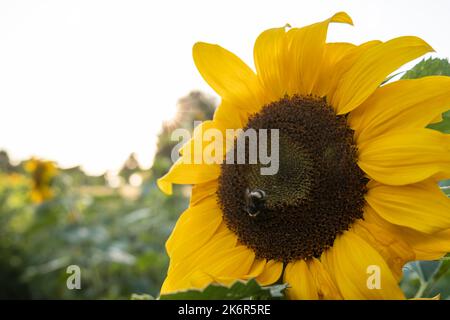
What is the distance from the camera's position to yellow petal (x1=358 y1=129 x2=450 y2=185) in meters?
1.03

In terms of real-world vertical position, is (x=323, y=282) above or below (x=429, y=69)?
below

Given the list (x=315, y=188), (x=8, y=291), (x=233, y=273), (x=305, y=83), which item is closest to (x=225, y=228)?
(x=233, y=273)

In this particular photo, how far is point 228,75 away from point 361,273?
59 cm

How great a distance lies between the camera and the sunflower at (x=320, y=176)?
105 centimetres

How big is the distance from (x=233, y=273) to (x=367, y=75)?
1.74ft

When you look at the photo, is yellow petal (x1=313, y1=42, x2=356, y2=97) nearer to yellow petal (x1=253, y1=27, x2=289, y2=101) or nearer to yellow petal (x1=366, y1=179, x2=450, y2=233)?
yellow petal (x1=253, y1=27, x2=289, y2=101)

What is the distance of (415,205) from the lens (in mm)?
1048

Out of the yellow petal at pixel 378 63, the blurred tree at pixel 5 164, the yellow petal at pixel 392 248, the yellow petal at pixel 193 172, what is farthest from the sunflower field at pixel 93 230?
the blurred tree at pixel 5 164

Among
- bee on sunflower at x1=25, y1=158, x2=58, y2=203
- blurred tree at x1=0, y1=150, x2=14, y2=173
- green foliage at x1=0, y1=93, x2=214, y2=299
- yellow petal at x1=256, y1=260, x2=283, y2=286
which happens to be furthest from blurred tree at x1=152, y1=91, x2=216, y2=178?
blurred tree at x1=0, y1=150, x2=14, y2=173

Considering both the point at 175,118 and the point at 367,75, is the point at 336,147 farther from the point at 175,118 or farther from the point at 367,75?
the point at 175,118

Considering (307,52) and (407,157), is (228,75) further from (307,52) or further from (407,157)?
(407,157)

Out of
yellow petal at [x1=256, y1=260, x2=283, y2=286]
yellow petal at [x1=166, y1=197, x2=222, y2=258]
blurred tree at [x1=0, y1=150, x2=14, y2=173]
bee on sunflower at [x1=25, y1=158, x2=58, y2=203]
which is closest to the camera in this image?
yellow petal at [x1=256, y1=260, x2=283, y2=286]

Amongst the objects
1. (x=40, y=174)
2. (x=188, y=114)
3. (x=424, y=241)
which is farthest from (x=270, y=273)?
(x=40, y=174)

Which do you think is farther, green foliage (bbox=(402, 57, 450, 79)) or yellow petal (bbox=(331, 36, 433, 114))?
green foliage (bbox=(402, 57, 450, 79))
